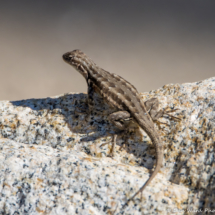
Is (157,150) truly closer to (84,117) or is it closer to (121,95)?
(121,95)

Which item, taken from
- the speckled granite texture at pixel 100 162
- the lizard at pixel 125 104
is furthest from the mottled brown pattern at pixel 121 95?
the speckled granite texture at pixel 100 162

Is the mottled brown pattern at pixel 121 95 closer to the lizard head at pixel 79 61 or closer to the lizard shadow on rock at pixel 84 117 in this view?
the lizard head at pixel 79 61

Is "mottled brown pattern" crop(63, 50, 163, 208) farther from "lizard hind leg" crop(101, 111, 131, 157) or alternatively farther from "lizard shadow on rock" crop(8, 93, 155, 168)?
"lizard shadow on rock" crop(8, 93, 155, 168)

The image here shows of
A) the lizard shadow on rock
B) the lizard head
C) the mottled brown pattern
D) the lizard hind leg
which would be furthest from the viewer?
the lizard head

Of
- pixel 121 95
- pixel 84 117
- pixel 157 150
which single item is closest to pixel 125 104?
pixel 121 95

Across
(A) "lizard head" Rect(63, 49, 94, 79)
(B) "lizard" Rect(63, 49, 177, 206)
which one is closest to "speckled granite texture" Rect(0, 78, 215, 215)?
(B) "lizard" Rect(63, 49, 177, 206)

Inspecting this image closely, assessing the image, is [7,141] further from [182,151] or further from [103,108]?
[182,151]

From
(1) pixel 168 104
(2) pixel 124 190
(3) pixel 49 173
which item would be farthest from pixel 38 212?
(1) pixel 168 104
